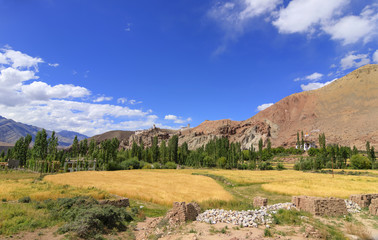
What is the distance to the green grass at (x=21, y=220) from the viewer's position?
468 inches

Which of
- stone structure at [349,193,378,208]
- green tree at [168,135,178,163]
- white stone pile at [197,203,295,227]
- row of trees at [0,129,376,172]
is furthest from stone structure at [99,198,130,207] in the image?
green tree at [168,135,178,163]

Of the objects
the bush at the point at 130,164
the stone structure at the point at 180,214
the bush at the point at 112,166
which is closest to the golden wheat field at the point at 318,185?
the stone structure at the point at 180,214

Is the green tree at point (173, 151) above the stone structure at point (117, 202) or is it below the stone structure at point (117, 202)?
above

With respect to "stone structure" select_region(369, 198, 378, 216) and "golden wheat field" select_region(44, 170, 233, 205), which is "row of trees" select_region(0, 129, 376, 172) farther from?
"stone structure" select_region(369, 198, 378, 216)

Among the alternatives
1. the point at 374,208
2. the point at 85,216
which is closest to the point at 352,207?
the point at 374,208

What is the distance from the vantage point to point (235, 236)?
36.8ft

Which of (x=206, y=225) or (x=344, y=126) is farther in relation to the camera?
(x=344, y=126)

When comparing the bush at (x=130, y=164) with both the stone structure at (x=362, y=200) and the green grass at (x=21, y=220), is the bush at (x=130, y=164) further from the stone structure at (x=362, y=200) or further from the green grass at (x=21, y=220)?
the stone structure at (x=362, y=200)

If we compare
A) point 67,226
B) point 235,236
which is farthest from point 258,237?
point 67,226

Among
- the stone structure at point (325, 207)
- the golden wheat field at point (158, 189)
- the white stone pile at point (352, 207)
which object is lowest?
the golden wheat field at point (158, 189)

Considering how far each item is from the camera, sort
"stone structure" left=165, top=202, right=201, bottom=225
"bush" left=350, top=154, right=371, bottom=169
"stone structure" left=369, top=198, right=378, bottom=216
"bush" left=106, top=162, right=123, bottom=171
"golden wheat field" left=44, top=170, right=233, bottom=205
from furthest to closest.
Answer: "bush" left=350, top=154, right=371, bottom=169 → "bush" left=106, top=162, right=123, bottom=171 → "golden wheat field" left=44, top=170, right=233, bottom=205 → "stone structure" left=369, top=198, right=378, bottom=216 → "stone structure" left=165, top=202, right=201, bottom=225

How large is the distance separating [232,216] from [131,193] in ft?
51.0

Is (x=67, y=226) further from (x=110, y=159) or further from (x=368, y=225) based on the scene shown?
(x=110, y=159)

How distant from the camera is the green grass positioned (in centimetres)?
1188
